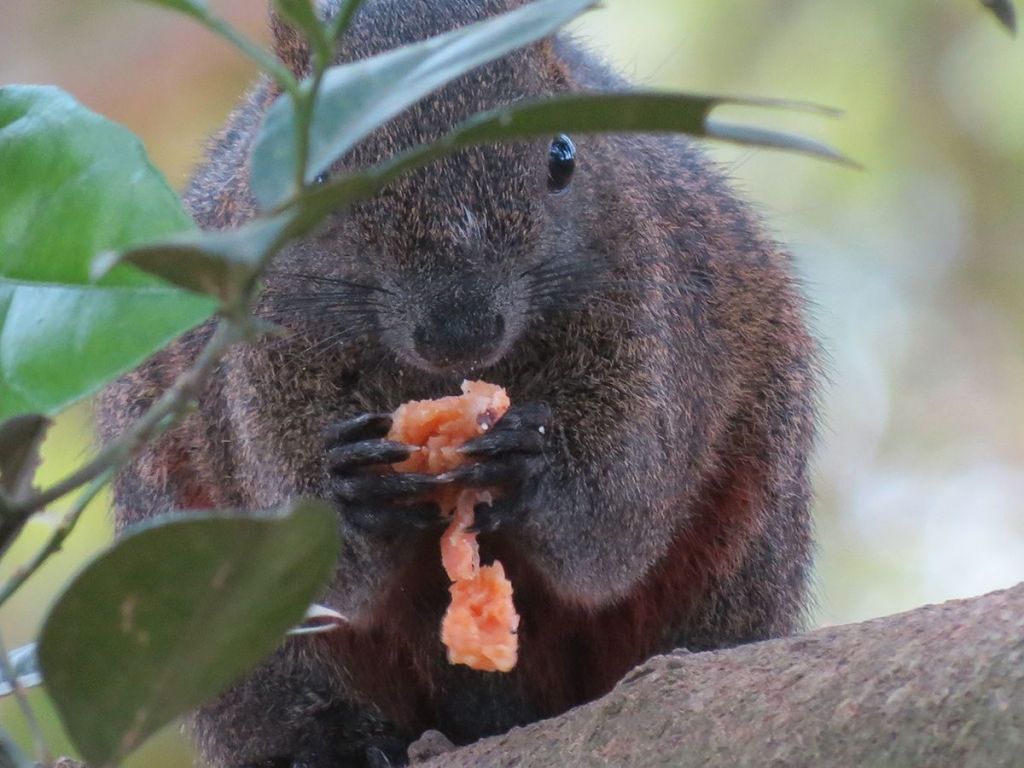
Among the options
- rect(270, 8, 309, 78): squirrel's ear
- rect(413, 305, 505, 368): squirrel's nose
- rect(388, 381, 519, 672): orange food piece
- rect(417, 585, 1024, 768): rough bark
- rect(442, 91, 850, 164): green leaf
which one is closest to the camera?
rect(442, 91, 850, 164): green leaf

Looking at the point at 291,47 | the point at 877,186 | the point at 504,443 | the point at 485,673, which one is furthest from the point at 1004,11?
the point at 877,186

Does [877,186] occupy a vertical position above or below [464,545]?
above

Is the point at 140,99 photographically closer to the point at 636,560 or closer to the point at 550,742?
the point at 636,560

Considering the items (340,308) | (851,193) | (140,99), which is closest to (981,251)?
(851,193)

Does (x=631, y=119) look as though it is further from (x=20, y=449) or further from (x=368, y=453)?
(x=368, y=453)

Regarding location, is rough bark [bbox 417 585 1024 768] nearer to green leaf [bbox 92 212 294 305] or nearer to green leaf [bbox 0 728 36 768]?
green leaf [bbox 0 728 36 768]

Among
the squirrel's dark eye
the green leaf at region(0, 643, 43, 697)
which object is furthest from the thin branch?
the squirrel's dark eye
